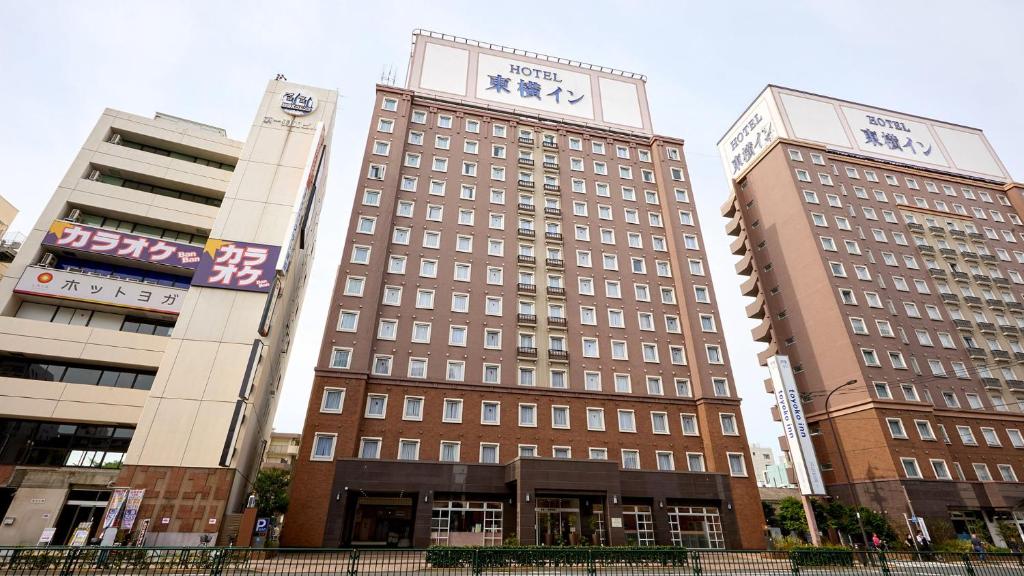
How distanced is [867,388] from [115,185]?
67438mm

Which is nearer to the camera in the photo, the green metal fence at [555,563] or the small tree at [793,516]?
the green metal fence at [555,563]

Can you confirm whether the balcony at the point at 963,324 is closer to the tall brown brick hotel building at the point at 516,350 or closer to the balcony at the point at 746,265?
the balcony at the point at 746,265

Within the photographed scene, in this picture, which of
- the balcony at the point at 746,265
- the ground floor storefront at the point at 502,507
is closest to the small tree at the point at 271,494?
the ground floor storefront at the point at 502,507

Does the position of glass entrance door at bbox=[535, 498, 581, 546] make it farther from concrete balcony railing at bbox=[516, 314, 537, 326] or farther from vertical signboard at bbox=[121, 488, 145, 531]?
vertical signboard at bbox=[121, 488, 145, 531]

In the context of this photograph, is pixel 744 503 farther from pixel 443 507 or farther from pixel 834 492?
pixel 443 507

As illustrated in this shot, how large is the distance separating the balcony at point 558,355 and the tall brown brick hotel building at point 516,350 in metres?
0.43

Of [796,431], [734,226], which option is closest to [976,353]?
[734,226]

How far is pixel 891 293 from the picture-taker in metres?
53.6

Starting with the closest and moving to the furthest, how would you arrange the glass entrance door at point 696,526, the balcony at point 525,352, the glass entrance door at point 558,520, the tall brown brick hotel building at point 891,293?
1. the glass entrance door at point 558,520
2. the glass entrance door at point 696,526
3. the balcony at point 525,352
4. the tall brown brick hotel building at point 891,293

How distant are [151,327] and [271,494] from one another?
16041 millimetres

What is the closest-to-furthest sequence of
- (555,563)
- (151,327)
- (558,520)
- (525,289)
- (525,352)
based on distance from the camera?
(555,563) → (558,520) → (151,327) → (525,352) → (525,289)

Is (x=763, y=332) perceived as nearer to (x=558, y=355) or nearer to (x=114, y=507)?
(x=558, y=355)

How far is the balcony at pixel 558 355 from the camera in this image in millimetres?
42781

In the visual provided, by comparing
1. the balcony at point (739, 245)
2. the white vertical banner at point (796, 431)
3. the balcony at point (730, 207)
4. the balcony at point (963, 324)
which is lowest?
the white vertical banner at point (796, 431)
